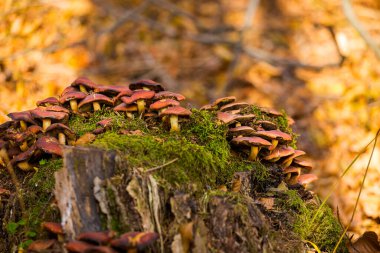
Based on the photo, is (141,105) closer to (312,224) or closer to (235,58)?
(312,224)

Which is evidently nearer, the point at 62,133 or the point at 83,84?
the point at 62,133

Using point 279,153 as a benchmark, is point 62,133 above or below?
above

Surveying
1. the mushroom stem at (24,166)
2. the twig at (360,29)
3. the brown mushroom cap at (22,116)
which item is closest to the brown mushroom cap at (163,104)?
the brown mushroom cap at (22,116)

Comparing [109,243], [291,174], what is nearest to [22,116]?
[109,243]

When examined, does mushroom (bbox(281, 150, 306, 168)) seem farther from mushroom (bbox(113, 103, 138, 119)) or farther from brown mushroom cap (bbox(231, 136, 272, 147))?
mushroom (bbox(113, 103, 138, 119))

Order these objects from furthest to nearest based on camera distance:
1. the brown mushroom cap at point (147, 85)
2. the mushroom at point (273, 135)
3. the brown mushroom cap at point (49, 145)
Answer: the brown mushroom cap at point (147, 85) → the mushroom at point (273, 135) → the brown mushroom cap at point (49, 145)

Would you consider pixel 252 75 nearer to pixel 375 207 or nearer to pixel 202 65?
pixel 202 65

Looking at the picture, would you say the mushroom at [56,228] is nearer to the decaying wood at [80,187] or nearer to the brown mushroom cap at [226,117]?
the decaying wood at [80,187]
